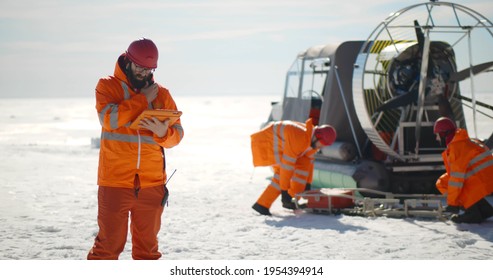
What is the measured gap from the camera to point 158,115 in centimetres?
381

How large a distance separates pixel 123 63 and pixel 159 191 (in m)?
0.77

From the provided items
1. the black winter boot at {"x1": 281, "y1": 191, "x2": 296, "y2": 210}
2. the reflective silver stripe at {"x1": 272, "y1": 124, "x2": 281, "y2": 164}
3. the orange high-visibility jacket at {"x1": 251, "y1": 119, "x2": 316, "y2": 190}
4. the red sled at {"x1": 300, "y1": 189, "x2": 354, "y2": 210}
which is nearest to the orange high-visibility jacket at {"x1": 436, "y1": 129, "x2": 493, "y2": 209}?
the red sled at {"x1": 300, "y1": 189, "x2": 354, "y2": 210}

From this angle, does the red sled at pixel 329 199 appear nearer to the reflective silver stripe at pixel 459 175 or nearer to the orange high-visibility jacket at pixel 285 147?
the orange high-visibility jacket at pixel 285 147

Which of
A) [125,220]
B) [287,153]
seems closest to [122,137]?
[125,220]

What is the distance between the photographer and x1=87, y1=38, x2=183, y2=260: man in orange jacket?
12.8 ft

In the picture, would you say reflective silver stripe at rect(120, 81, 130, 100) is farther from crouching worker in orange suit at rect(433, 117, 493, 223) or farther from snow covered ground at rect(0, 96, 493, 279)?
crouching worker in orange suit at rect(433, 117, 493, 223)

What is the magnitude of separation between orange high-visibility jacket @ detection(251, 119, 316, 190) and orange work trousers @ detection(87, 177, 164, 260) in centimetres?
301

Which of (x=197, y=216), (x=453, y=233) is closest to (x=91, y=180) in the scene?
(x=197, y=216)

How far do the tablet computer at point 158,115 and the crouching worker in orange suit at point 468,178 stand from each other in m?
3.34

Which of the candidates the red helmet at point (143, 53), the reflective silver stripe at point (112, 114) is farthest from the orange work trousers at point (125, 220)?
the red helmet at point (143, 53)

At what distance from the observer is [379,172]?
301 inches

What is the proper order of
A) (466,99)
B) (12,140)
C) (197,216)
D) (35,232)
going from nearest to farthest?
(35,232) → (197,216) → (466,99) → (12,140)

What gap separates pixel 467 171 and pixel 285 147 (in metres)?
1.76

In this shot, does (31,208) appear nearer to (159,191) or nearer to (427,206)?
(159,191)
